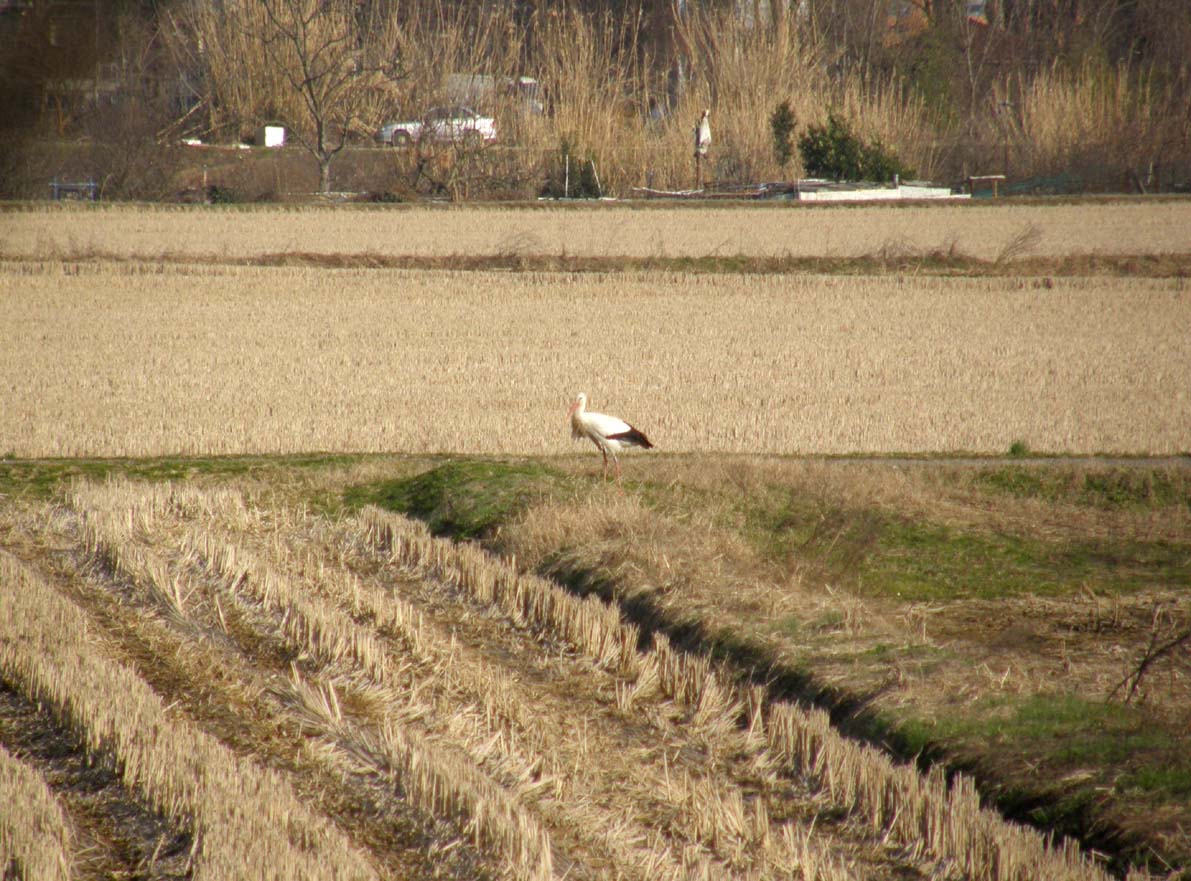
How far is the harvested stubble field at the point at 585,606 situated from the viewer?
514 centimetres

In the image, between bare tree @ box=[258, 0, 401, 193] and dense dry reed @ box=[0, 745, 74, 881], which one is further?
bare tree @ box=[258, 0, 401, 193]

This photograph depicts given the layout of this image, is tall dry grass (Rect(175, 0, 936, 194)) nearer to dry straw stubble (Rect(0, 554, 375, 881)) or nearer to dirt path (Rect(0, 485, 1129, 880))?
dirt path (Rect(0, 485, 1129, 880))

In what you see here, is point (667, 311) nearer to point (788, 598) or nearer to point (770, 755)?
point (788, 598)

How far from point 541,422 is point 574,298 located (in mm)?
9998

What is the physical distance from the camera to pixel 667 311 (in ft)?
75.9

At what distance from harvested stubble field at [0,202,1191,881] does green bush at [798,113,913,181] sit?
82.8ft

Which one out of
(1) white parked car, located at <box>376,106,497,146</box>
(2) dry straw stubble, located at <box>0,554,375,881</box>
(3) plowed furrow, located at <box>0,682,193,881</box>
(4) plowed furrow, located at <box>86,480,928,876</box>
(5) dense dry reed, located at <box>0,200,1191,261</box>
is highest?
(1) white parked car, located at <box>376,106,497,146</box>

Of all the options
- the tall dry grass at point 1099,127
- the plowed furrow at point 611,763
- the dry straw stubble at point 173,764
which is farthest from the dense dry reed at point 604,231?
the plowed furrow at point 611,763

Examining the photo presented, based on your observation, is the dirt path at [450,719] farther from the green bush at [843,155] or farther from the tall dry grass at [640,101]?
the green bush at [843,155]

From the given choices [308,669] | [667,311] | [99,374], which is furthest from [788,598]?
[667,311]

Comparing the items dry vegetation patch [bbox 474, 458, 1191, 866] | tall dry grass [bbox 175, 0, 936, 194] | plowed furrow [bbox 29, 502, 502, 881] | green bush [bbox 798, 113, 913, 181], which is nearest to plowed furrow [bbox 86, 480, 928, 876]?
plowed furrow [bbox 29, 502, 502, 881]

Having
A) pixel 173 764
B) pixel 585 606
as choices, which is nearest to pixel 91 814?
pixel 173 764

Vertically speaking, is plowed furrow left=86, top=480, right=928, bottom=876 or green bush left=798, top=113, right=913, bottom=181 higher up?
green bush left=798, top=113, right=913, bottom=181

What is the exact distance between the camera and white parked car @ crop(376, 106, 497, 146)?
4425 cm
